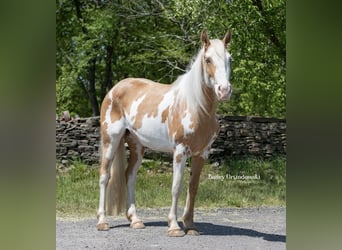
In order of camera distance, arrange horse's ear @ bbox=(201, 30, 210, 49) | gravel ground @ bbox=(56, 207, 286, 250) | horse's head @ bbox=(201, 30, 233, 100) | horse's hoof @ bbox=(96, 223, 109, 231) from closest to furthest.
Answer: horse's head @ bbox=(201, 30, 233, 100) < horse's ear @ bbox=(201, 30, 210, 49) < gravel ground @ bbox=(56, 207, 286, 250) < horse's hoof @ bbox=(96, 223, 109, 231)

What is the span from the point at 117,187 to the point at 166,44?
3.48 ft

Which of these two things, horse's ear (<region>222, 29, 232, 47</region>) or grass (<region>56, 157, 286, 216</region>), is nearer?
horse's ear (<region>222, 29, 232, 47</region>)

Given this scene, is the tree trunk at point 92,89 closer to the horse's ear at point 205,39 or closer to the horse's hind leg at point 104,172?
the horse's hind leg at point 104,172

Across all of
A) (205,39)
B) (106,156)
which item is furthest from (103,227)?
(205,39)

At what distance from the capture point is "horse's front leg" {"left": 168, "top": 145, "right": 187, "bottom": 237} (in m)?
3.43

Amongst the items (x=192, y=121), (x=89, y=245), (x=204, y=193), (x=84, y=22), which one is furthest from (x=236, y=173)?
(x=84, y=22)

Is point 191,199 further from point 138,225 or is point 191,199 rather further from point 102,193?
point 102,193

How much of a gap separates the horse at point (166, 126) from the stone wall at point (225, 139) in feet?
0.35

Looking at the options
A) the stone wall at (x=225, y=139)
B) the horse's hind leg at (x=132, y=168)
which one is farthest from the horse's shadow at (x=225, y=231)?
the stone wall at (x=225, y=139)

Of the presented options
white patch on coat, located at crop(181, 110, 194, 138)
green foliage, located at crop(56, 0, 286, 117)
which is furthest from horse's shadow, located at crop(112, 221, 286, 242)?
green foliage, located at crop(56, 0, 286, 117)

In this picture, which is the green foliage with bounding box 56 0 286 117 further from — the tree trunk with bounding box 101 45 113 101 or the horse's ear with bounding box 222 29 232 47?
the horse's ear with bounding box 222 29 232 47

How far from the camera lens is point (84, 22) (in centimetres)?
362
